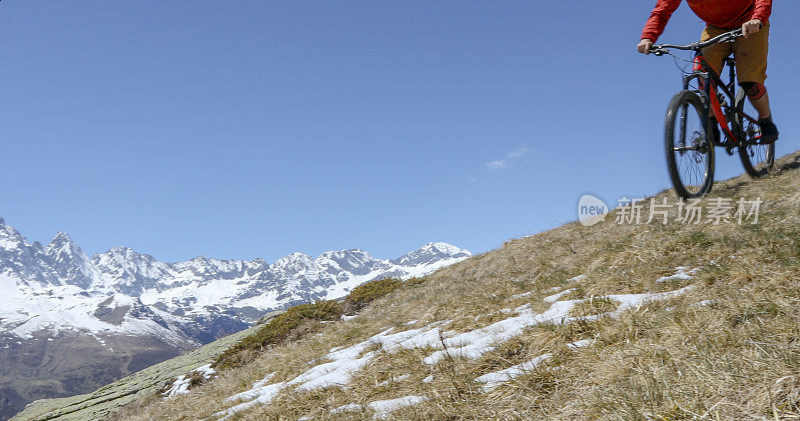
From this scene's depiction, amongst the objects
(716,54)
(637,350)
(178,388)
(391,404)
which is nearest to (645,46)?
(716,54)

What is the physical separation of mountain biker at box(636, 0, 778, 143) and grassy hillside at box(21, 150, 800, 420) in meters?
1.96

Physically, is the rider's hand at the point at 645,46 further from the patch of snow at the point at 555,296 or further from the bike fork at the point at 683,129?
the patch of snow at the point at 555,296

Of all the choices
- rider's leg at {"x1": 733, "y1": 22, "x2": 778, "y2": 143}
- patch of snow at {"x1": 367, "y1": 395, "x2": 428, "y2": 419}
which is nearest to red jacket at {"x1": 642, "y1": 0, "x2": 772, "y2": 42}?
rider's leg at {"x1": 733, "y1": 22, "x2": 778, "y2": 143}

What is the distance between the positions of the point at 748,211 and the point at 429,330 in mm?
4734

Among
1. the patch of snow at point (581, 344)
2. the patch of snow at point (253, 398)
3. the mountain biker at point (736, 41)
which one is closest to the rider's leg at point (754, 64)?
the mountain biker at point (736, 41)

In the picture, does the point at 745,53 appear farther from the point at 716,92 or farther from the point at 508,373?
the point at 508,373

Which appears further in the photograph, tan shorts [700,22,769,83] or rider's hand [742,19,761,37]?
tan shorts [700,22,769,83]

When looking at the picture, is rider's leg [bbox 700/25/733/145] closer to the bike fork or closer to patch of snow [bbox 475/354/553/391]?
→ the bike fork

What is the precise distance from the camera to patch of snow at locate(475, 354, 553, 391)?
10.7ft

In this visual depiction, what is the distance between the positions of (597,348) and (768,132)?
26.2ft

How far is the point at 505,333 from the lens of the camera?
14.3ft

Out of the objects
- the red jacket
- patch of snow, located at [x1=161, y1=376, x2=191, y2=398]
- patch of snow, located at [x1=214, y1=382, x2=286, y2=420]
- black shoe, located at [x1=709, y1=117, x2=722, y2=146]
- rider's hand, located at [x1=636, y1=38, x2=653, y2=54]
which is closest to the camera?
patch of snow, located at [x1=214, y1=382, x2=286, y2=420]

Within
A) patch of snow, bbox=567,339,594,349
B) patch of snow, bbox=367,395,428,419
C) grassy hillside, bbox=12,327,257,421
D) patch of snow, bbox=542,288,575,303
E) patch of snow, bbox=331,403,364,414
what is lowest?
grassy hillside, bbox=12,327,257,421

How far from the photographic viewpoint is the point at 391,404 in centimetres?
348
